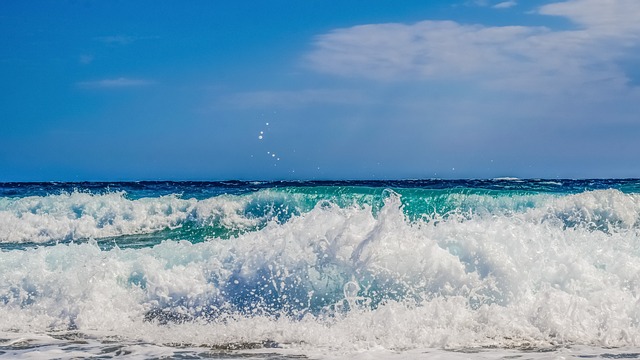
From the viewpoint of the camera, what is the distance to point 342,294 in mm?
8344

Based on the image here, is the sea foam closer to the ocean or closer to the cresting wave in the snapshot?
the ocean

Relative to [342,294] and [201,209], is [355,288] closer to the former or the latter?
[342,294]

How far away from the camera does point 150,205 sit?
21062mm

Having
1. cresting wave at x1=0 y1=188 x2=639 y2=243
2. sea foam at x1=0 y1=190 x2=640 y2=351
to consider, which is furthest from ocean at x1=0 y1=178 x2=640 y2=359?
cresting wave at x1=0 y1=188 x2=639 y2=243

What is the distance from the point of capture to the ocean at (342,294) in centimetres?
695

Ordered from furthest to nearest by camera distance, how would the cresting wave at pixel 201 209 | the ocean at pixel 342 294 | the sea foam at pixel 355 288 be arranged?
the cresting wave at pixel 201 209 → the sea foam at pixel 355 288 → the ocean at pixel 342 294

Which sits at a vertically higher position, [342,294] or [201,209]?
[201,209]

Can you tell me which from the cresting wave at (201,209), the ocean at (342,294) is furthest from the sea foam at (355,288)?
the cresting wave at (201,209)

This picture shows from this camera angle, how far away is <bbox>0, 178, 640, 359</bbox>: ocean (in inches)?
274

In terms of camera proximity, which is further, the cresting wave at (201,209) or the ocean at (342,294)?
the cresting wave at (201,209)

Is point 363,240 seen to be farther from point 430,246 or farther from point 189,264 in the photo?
point 189,264

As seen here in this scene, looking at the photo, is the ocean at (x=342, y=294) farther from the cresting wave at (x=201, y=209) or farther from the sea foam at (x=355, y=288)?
the cresting wave at (x=201, y=209)

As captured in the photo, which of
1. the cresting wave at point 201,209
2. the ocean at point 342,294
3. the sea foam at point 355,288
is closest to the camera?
the ocean at point 342,294

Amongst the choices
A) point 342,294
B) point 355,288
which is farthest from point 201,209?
point 355,288
